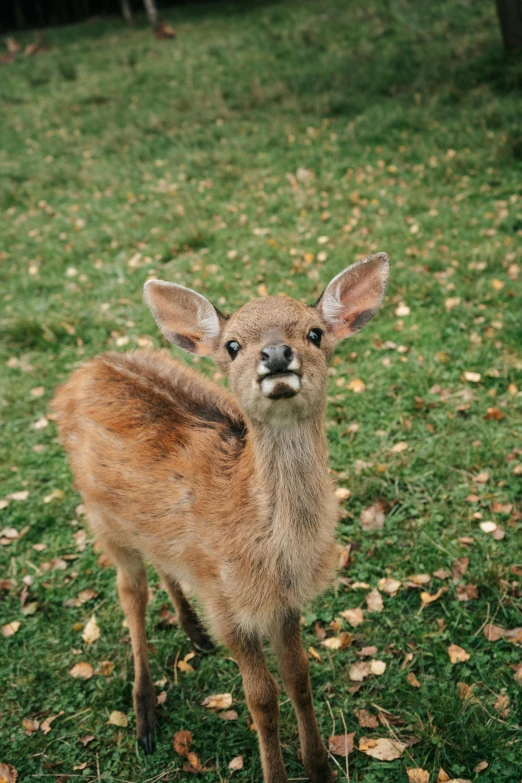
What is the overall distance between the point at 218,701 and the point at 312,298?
4155mm

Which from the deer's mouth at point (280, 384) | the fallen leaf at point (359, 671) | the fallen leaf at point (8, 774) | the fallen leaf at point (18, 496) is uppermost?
the deer's mouth at point (280, 384)

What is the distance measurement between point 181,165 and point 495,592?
27.3 ft

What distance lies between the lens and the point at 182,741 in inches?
133

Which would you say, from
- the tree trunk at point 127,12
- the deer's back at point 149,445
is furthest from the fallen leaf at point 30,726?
the tree trunk at point 127,12

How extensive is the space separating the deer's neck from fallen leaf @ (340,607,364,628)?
4.16 ft

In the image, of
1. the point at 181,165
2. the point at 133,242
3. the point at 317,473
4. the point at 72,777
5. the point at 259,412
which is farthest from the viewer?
the point at 181,165

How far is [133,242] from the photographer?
8164 millimetres

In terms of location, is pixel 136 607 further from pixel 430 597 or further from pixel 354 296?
pixel 354 296

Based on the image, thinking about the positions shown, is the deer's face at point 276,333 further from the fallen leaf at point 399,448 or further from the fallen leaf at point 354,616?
the fallen leaf at point 399,448

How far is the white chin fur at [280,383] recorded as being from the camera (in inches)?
93.0

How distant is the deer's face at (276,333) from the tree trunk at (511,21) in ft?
32.3

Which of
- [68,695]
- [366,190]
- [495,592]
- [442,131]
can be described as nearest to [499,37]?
[442,131]

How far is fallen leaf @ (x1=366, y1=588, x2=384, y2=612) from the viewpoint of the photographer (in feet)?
12.5

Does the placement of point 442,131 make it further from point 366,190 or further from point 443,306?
point 443,306
